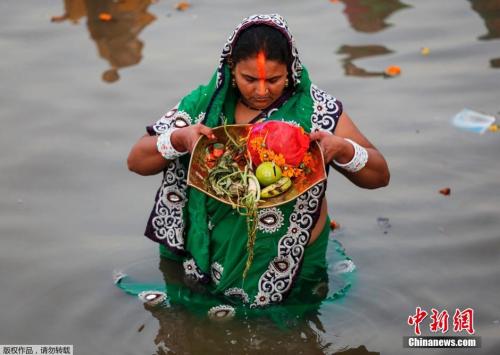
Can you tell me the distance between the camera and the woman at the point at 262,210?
4.27 metres

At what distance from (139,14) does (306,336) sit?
4.60 m

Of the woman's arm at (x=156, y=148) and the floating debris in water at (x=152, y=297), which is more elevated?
the woman's arm at (x=156, y=148)

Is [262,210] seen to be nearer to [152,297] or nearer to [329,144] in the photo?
[329,144]

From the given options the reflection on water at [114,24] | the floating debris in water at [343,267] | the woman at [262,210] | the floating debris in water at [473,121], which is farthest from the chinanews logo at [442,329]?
the reflection on water at [114,24]

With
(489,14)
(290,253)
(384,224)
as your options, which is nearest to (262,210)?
(290,253)

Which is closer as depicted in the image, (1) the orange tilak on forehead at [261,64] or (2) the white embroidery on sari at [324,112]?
Answer: (1) the orange tilak on forehead at [261,64]

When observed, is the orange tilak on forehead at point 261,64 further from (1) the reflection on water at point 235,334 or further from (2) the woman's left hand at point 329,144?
(1) the reflection on water at point 235,334

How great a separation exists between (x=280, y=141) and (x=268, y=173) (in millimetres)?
150

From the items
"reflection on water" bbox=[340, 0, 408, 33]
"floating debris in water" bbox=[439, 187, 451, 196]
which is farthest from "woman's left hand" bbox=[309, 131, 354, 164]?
"reflection on water" bbox=[340, 0, 408, 33]

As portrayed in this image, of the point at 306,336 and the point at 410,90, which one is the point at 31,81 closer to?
the point at 410,90

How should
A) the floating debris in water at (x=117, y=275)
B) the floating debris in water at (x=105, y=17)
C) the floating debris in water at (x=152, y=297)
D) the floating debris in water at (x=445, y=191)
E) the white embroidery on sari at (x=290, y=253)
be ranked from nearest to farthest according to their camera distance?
the white embroidery on sari at (x=290, y=253) < the floating debris in water at (x=152, y=297) < the floating debris in water at (x=117, y=275) < the floating debris in water at (x=445, y=191) < the floating debris in water at (x=105, y=17)

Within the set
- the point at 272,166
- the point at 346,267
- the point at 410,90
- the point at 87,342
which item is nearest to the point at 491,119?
the point at 410,90

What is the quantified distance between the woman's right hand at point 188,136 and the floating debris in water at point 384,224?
1.66m

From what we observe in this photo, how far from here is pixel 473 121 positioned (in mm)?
6574
